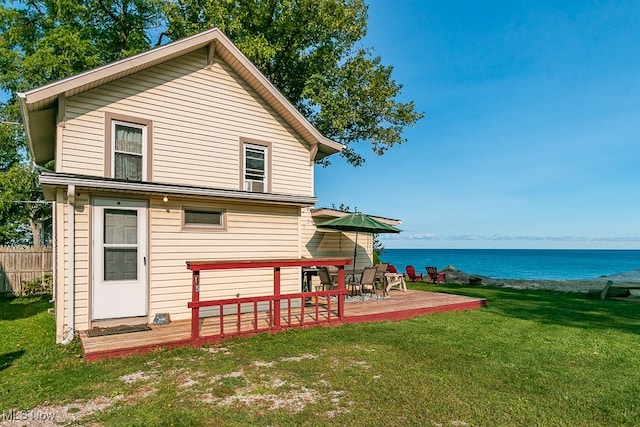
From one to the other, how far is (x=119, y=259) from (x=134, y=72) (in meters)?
3.75

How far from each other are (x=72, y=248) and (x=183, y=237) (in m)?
1.89

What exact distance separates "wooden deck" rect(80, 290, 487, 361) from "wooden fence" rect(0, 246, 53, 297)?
8537 millimetres

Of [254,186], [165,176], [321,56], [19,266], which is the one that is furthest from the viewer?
[321,56]

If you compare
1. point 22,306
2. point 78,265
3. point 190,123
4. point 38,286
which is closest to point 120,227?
point 78,265

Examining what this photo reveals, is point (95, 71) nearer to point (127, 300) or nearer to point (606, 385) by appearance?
point (127, 300)

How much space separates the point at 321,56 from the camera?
19.2 m

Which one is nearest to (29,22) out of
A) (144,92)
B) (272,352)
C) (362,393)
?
(144,92)

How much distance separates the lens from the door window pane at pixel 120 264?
675cm

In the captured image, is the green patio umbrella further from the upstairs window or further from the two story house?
the upstairs window

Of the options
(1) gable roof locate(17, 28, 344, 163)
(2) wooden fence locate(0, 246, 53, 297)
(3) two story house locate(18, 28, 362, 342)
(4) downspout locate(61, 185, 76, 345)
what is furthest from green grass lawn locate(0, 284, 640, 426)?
(2) wooden fence locate(0, 246, 53, 297)

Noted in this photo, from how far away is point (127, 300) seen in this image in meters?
6.86

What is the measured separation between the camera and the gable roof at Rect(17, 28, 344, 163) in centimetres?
654

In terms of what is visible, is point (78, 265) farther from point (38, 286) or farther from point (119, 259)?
point (38, 286)

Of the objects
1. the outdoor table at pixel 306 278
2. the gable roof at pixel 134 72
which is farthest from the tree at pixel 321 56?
the outdoor table at pixel 306 278
